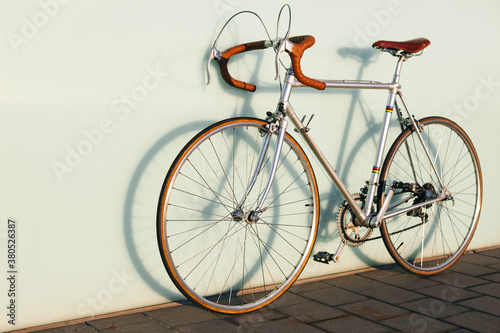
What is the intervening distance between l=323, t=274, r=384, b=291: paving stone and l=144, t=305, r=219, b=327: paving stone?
0.89m

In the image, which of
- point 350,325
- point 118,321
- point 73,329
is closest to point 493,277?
point 350,325

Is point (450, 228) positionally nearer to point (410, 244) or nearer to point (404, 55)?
point (410, 244)

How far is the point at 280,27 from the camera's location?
3125 millimetres

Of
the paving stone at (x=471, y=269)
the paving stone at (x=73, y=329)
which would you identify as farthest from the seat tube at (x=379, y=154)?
the paving stone at (x=73, y=329)

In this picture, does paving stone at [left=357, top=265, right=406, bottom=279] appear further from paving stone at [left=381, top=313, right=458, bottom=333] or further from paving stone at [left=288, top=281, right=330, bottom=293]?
paving stone at [left=381, top=313, right=458, bottom=333]

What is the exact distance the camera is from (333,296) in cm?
314

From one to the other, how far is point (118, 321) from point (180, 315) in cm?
30

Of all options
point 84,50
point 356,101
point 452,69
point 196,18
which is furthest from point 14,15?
point 452,69

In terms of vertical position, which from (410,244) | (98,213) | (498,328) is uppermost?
(98,213)

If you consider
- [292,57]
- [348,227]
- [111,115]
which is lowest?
[348,227]

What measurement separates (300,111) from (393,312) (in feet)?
3.92

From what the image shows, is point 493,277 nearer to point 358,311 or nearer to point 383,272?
point 383,272

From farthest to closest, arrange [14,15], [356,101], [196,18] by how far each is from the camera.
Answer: [356,101] → [196,18] → [14,15]

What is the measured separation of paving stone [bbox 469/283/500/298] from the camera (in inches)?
127
